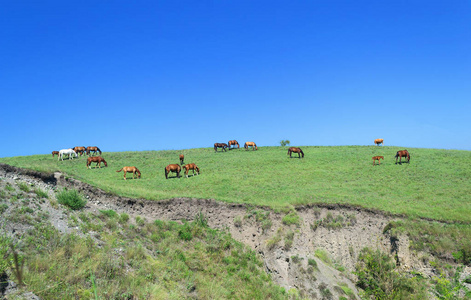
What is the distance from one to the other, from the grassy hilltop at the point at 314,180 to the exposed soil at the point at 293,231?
3.75 feet

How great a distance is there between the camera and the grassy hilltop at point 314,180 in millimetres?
23938

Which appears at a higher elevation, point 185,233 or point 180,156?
point 180,156

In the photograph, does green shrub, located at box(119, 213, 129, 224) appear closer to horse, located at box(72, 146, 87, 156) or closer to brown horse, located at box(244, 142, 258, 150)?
horse, located at box(72, 146, 87, 156)

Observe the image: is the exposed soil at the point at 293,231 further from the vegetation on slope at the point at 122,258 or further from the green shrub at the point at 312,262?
the vegetation on slope at the point at 122,258

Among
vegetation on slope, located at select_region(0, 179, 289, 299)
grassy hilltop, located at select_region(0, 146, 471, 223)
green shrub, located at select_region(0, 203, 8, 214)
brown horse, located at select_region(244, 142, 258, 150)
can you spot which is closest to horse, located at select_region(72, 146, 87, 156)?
grassy hilltop, located at select_region(0, 146, 471, 223)

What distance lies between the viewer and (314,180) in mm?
32125

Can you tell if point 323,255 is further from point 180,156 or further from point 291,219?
point 180,156

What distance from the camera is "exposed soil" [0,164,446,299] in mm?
16734

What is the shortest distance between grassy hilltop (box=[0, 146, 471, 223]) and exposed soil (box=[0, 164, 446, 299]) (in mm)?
1143

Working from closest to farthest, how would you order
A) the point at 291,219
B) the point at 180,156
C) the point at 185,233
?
the point at 185,233 < the point at 291,219 < the point at 180,156

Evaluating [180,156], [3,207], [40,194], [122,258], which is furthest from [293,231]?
[180,156]

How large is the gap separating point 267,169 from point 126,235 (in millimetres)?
24918

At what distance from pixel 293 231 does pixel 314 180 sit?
41.8 feet

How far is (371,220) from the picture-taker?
2184 cm
